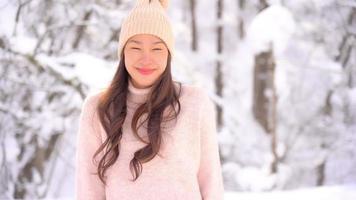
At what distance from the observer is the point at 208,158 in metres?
1.80

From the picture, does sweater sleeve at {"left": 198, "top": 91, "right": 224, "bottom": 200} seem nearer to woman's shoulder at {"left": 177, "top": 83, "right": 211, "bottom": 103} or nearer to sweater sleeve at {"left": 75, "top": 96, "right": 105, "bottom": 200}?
woman's shoulder at {"left": 177, "top": 83, "right": 211, "bottom": 103}

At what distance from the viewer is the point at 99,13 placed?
5703 millimetres

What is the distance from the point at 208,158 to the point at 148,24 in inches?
18.9

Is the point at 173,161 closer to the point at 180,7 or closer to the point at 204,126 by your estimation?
the point at 204,126

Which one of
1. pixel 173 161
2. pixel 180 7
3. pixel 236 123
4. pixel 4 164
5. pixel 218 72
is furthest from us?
pixel 180 7

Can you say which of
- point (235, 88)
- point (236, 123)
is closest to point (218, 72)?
point (235, 88)

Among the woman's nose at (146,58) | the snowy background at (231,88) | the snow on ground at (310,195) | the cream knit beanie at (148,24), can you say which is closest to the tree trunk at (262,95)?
the snowy background at (231,88)

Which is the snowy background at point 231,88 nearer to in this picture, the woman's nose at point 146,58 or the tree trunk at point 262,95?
the tree trunk at point 262,95

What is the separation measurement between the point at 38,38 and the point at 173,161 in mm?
3864

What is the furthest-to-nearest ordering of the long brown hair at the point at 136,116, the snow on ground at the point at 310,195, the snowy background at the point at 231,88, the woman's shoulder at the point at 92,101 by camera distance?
the snowy background at the point at 231,88 < the snow on ground at the point at 310,195 < the woman's shoulder at the point at 92,101 < the long brown hair at the point at 136,116

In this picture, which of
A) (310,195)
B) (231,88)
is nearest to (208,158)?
(310,195)

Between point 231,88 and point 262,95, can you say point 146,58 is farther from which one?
point 231,88

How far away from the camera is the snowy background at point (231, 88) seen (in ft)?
15.0

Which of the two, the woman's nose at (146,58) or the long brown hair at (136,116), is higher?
the woman's nose at (146,58)
